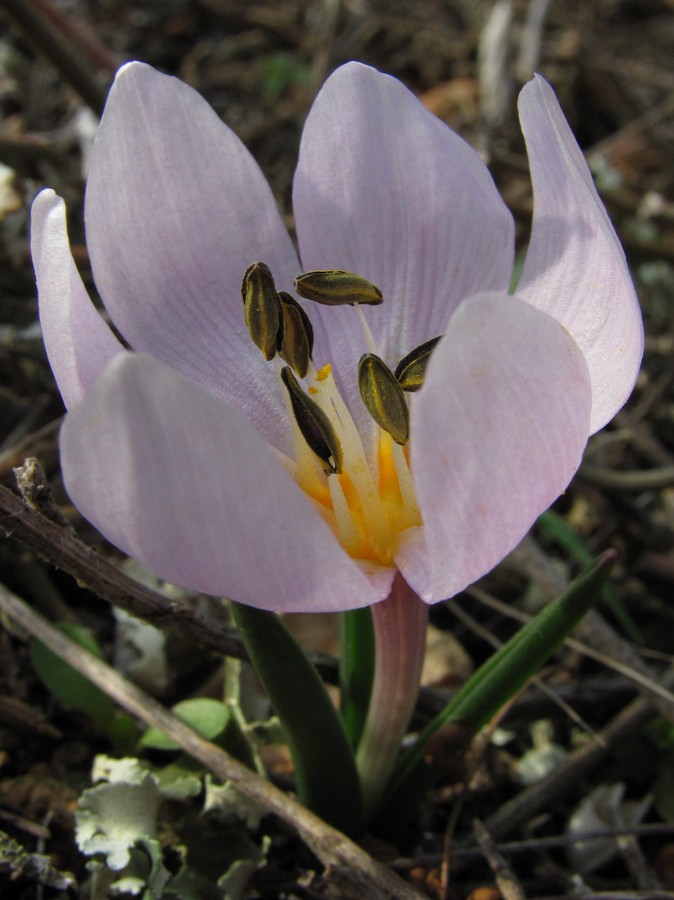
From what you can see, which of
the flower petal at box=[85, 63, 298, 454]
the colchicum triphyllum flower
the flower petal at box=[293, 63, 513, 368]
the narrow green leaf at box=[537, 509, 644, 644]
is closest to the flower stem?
the colchicum triphyllum flower

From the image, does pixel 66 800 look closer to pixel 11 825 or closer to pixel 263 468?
pixel 11 825

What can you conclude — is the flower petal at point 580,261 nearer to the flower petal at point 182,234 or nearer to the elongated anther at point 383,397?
the elongated anther at point 383,397

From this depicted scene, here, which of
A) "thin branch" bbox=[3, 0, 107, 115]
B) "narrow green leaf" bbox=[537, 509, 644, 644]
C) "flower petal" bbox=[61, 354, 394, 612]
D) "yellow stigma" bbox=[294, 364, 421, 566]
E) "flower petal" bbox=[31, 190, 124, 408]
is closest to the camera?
"flower petal" bbox=[61, 354, 394, 612]

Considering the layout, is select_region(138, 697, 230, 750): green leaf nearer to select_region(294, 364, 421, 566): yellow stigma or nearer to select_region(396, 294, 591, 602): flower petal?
select_region(294, 364, 421, 566): yellow stigma

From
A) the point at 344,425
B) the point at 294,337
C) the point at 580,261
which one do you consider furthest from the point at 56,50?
the point at 580,261

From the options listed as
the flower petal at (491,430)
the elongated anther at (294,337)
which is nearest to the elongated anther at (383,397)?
the elongated anther at (294,337)
